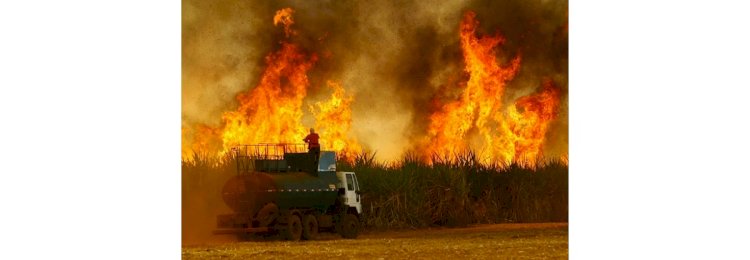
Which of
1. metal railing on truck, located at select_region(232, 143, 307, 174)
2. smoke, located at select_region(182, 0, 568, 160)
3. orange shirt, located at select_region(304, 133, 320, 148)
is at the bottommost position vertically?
metal railing on truck, located at select_region(232, 143, 307, 174)

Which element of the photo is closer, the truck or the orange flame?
the truck

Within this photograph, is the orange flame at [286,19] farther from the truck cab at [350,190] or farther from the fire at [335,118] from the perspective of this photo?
the truck cab at [350,190]

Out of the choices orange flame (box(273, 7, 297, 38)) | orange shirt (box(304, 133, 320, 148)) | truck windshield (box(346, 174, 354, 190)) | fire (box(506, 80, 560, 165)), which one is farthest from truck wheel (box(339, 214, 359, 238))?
fire (box(506, 80, 560, 165))

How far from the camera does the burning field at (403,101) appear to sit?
2222 cm

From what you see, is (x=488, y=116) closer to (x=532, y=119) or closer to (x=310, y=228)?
(x=532, y=119)

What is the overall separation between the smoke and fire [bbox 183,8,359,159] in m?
0.17

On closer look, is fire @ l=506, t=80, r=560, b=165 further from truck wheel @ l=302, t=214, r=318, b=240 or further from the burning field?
truck wheel @ l=302, t=214, r=318, b=240

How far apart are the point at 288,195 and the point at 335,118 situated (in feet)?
8.89

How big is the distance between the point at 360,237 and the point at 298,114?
2545 millimetres

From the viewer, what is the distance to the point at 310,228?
2170cm

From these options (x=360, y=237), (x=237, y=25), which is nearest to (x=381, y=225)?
(x=360, y=237)

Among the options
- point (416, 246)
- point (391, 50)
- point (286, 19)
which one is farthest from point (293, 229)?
point (391, 50)

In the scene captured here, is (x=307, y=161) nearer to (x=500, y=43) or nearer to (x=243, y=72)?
(x=243, y=72)

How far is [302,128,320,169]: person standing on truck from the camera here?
21.5m
